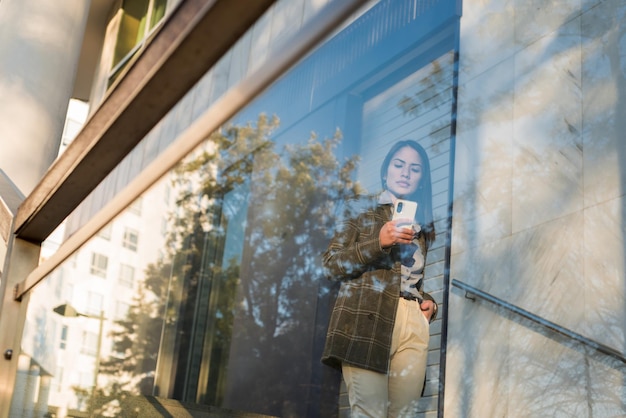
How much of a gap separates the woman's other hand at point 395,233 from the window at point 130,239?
0.97 m

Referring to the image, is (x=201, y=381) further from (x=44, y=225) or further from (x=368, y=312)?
(x=44, y=225)

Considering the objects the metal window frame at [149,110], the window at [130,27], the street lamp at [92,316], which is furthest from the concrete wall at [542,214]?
the window at [130,27]

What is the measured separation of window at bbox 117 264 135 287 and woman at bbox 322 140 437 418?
88cm

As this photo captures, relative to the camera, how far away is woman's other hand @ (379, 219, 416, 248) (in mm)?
1170

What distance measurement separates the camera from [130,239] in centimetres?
210

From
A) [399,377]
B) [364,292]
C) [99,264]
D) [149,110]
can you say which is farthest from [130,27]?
[399,377]

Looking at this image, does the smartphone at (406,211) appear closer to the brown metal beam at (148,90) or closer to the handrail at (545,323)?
the handrail at (545,323)

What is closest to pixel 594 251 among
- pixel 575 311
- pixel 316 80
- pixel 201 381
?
pixel 575 311

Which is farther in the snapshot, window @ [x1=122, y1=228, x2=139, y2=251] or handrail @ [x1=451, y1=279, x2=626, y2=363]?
window @ [x1=122, y1=228, x2=139, y2=251]

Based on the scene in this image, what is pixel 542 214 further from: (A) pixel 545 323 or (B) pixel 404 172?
(B) pixel 404 172

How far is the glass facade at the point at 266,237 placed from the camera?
3.89 feet

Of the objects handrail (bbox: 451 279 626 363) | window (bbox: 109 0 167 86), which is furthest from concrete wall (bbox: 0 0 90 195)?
handrail (bbox: 451 279 626 363)

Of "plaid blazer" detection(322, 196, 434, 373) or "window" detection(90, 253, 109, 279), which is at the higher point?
"window" detection(90, 253, 109, 279)

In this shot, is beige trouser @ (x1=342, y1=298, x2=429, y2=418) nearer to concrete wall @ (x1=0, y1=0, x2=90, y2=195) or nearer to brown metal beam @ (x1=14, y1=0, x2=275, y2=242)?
brown metal beam @ (x1=14, y1=0, x2=275, y2=242)
